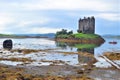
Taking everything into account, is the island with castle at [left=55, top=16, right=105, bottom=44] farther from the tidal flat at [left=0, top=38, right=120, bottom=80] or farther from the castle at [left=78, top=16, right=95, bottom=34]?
the tidal flat at [left=0, top=38, right=120, bottom=80]

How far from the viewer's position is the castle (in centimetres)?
18138

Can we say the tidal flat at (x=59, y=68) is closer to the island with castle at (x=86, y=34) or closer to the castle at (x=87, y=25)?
the island with castle at (x=86, y=34)

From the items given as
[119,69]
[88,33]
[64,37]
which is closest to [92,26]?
[88,33]

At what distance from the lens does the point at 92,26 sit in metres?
183

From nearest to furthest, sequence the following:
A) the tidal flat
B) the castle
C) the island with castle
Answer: the tidal flat, the island with castle, the castle

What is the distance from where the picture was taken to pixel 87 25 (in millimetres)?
182500

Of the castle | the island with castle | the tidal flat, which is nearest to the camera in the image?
the tidal flat

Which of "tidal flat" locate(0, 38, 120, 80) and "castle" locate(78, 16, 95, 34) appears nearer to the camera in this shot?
"tidal flat" locate(0, 38, 120, 80)

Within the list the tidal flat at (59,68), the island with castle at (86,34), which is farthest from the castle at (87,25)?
the tidal flat at (59,68)

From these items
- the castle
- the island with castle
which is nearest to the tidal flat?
the island with castle

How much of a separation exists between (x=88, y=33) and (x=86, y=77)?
156 m

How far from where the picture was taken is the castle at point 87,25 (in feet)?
595

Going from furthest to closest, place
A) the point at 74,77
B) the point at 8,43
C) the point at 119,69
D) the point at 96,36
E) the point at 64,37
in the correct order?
the point at 64,37 < the point at 96,36 < the point at 8,43 < the point at 119,69 < the point at 74,77

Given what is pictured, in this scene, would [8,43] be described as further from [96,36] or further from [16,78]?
[96,36]
